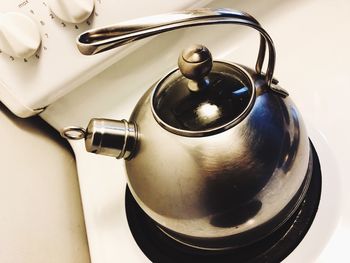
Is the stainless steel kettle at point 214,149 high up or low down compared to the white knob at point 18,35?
down

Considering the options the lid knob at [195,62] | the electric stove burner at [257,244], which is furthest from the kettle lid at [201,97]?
the electric stove burner at [257,244]

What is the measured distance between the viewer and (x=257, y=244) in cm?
45

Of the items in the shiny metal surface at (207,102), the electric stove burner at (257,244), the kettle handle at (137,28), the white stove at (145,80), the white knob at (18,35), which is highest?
the kettle handle at (137,28)

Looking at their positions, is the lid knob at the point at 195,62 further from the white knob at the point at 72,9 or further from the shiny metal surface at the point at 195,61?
the white knob at the point at 72,9

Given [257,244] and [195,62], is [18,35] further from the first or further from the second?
[257,244]

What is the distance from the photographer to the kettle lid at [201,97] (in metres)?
0.39

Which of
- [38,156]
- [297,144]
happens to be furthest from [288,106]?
[38,156]

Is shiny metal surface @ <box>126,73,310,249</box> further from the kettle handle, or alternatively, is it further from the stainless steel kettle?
the kettle handle

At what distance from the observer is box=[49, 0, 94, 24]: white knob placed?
50 cm

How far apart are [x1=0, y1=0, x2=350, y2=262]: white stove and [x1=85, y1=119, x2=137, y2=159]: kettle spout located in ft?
0.45

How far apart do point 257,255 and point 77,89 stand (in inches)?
13.7

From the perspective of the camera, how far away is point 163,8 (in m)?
0.56

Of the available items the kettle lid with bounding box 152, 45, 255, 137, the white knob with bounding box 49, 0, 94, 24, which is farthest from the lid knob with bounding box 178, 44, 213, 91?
the white knob with bounding box 49, 0, 94, 24

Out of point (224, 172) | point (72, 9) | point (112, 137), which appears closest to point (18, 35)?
point (72, 9)
